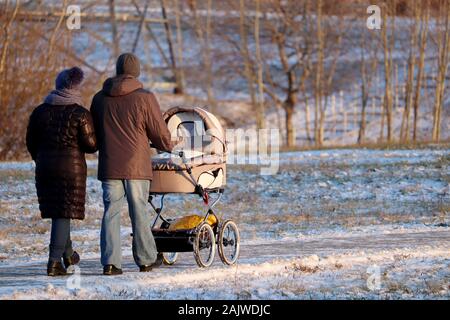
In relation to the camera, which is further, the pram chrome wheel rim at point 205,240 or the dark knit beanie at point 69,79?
the pram chrome wheel rim at point 205,240

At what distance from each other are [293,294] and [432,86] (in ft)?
125

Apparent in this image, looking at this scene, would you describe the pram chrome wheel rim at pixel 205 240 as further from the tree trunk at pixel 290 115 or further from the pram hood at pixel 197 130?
the tree trunk at pixel 290 115

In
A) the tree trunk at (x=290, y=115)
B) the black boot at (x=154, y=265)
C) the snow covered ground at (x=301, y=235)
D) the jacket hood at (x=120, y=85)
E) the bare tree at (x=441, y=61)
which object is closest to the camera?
the snow covered ground at (x=301, y=235)

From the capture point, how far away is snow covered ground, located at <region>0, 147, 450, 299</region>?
34.2 feet

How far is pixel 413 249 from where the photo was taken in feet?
43.7

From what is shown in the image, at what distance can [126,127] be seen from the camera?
1134cm

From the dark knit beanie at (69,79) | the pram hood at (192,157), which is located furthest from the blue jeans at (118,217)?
the dark knit beanie at (69,79)

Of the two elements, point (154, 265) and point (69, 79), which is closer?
point (69, 79)

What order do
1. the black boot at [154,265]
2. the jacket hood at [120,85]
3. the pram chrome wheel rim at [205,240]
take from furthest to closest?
the pram chrome wheel rim at [205,240]
the black boot at [154,265]
the jacket hood at [120,85]

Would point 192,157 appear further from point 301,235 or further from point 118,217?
point 301,235

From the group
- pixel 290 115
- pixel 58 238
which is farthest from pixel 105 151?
pixel 290 115

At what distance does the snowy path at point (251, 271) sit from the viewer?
399 inches

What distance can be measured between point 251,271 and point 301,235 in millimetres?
4265
